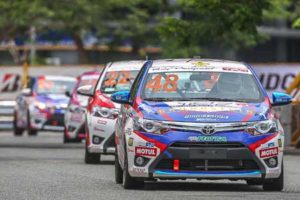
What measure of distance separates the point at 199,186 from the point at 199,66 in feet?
4.80

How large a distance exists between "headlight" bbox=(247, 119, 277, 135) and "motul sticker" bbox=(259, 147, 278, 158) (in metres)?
0.19

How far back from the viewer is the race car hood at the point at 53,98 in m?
29.8

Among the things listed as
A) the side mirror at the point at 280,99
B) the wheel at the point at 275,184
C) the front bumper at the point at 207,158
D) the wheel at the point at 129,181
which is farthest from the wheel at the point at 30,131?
the front bumper at the point at 207,158

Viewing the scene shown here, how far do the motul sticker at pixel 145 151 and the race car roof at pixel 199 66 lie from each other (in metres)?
1.61

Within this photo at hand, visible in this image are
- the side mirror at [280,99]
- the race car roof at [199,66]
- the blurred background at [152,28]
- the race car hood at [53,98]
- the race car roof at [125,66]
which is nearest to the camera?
the side mirror at [280,99]

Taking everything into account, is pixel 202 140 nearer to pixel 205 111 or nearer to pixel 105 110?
pixel 205 111

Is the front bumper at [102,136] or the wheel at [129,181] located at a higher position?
the wheel at [129,181]

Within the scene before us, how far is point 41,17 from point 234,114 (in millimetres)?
32706

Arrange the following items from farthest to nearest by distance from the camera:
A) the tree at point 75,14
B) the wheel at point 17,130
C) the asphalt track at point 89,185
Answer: the tree at point 75,14 → the wheel at point 17,130 → the asphalt track at point 89,185

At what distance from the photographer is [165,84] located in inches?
571

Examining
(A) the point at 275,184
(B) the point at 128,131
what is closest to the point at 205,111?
(B) the point at 128,131

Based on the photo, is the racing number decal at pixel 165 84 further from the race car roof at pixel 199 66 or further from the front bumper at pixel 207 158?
the front bumper at pixel 207 158

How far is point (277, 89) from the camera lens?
114 ft

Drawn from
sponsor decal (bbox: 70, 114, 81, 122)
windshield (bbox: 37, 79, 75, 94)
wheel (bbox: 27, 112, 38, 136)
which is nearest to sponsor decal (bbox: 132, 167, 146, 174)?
sponsor decal (bbox: 70, 114, 81, 122)
